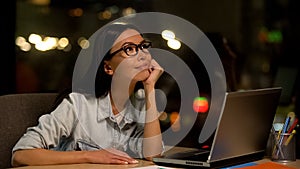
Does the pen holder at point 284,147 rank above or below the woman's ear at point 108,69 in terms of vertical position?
below

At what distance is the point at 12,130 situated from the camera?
1.83 metres

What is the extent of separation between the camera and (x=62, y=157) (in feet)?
5.02

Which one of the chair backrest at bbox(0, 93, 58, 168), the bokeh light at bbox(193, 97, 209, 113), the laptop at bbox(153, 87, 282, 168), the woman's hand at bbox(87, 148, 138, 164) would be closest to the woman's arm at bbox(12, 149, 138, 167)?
the woman's hand at bbox(87, 148, 138, 164)

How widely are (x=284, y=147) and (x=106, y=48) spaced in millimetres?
681

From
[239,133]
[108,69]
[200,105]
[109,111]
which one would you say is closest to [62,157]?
[109,111]

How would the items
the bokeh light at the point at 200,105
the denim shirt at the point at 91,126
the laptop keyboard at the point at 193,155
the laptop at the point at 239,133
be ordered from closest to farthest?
1. the laptop at the point at 239,133
2. the laptop keyboard at the point at 193,155
3. the denim shirt at the point at 91,126
4. the bokeh light at the point at 200,105

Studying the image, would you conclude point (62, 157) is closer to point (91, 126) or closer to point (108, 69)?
point (91, 126)

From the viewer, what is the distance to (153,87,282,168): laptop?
4.51ft

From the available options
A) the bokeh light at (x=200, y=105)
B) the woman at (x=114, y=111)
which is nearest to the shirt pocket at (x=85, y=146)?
the woman at (x=114, y=111)

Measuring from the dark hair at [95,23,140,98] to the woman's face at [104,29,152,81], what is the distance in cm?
2

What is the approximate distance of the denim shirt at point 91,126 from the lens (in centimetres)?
165

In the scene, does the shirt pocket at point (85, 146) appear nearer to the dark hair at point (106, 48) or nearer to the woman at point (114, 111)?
the woman at point (114, 111)

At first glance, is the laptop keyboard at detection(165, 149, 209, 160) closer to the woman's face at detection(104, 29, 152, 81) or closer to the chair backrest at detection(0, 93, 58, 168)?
the woman's face at detection(104, 29, 152, 81)

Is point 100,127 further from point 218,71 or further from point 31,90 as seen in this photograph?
point 31,90
